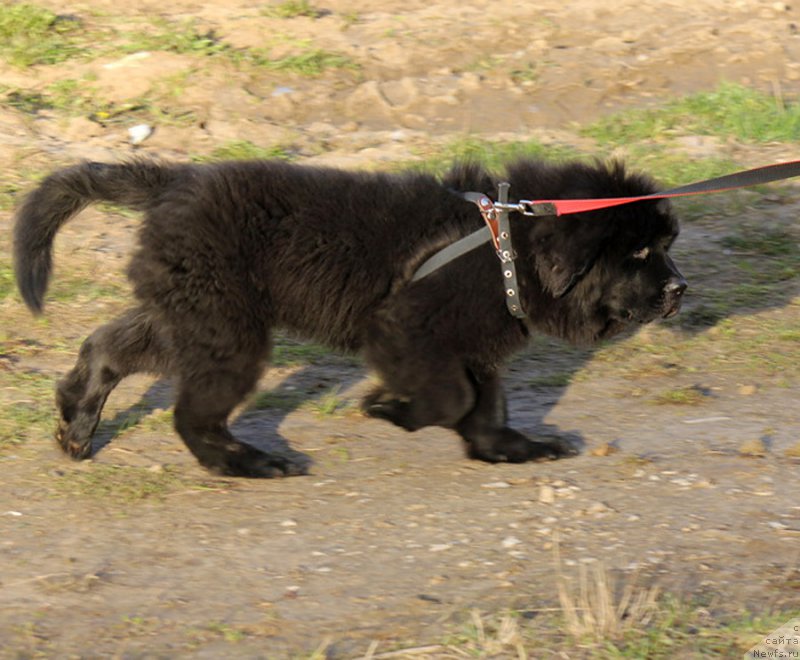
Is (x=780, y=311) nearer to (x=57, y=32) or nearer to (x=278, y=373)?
(x=278, y=373)

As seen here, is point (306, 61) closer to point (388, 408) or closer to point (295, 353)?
point (295, 353)

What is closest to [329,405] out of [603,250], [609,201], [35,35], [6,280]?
[603,250]

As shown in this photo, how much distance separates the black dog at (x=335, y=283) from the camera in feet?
15.1

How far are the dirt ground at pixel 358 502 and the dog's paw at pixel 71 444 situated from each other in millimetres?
61

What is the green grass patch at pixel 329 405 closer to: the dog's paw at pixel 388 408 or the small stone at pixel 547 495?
the dog's paw at pixel 388 408

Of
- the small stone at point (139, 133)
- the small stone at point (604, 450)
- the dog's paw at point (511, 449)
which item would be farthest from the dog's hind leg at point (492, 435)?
the small stone at point (139, 133)

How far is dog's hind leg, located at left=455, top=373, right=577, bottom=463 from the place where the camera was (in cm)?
493

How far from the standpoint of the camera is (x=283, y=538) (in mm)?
4270

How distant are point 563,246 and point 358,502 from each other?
1214mm

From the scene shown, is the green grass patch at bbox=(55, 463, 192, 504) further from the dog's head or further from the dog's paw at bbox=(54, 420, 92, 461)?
the dog's head

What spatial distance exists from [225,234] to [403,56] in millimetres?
5021

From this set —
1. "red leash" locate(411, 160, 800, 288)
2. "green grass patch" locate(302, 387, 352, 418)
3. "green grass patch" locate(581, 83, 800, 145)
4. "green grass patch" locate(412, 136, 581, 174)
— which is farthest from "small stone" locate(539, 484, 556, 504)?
"green grass patch" locate(581, 83, 800, 145)

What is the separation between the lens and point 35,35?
8.87 m

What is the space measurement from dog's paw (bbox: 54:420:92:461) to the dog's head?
1786 mm
